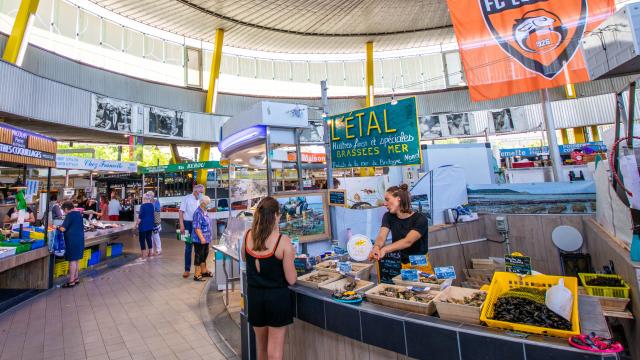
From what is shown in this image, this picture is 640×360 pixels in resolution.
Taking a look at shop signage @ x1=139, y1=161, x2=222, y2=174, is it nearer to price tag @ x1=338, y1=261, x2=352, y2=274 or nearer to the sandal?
price tag @ x1=338, y1=261, x2=352, y2=274

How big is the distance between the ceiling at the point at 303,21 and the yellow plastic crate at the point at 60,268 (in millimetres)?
11166

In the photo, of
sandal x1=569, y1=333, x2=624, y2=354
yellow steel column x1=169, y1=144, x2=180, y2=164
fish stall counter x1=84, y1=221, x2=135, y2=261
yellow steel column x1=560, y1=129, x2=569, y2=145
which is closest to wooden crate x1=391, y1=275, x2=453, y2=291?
sandal x1=569, y1=333, x2=624, y2=354

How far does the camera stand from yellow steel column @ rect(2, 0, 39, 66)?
8.74 metres

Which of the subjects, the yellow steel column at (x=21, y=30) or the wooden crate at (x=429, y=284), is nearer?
the wooden crate at (x=429, y=284)

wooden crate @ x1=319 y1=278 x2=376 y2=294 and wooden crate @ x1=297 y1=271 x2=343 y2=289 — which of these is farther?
wooden crate @ x1=297 y1=271 x2=343 y2=289

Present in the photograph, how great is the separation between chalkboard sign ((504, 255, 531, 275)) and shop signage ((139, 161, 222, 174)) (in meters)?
11.1

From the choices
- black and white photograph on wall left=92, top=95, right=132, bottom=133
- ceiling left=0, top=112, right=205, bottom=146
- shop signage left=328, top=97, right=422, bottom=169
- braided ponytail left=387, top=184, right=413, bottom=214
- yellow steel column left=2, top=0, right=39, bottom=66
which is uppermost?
yellow steel column left=2, top=0, right=39, bottom=66

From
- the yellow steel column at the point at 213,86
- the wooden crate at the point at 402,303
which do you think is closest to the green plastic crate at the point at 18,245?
the wooden crate at the point at 402,303

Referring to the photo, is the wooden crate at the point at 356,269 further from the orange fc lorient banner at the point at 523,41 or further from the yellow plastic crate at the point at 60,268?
the yellow plastic crate at the point at 60,268

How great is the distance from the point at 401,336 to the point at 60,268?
705 cm

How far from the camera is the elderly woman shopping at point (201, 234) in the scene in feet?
17.6

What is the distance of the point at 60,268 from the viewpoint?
5.86 m

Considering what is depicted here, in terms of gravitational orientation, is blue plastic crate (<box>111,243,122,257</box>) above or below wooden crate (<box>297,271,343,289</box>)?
below

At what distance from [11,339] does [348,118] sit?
184 inches
